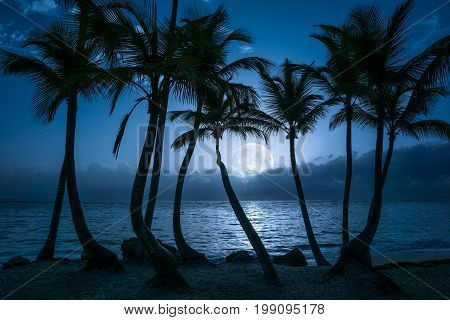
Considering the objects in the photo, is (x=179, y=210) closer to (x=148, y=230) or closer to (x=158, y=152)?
(x=158, y=152)

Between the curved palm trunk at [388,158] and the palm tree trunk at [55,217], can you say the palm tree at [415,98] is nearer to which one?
the curved palm trunk at [388,158]

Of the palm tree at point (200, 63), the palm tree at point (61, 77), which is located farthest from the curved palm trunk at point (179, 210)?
the palm tree at point (61, 77)

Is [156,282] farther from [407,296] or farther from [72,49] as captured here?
[72,49]

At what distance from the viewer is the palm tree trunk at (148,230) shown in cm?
806

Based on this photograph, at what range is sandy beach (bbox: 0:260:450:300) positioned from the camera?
8375mm

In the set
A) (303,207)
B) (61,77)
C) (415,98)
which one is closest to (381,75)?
(415,98)

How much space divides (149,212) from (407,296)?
28.1 feet

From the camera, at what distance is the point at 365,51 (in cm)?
977

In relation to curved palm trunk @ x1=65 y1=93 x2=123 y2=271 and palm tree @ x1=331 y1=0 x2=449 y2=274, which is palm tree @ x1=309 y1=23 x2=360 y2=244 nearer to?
palm tree @ x1=331 y1=0 x2=449 y2=274

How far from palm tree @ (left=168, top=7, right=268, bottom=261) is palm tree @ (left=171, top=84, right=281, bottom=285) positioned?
0.61m

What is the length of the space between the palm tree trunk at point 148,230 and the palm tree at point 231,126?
2.17 metres

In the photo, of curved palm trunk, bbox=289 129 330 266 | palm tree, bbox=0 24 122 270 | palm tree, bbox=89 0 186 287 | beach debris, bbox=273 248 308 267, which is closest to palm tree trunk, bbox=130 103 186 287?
palm tree, bbox=89 0 186 287

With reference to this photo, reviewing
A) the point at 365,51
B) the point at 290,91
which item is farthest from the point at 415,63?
the point at 290,91

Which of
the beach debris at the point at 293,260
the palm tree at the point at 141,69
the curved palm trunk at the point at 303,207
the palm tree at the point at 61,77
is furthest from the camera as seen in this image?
the beach debris at the point at 293,260
